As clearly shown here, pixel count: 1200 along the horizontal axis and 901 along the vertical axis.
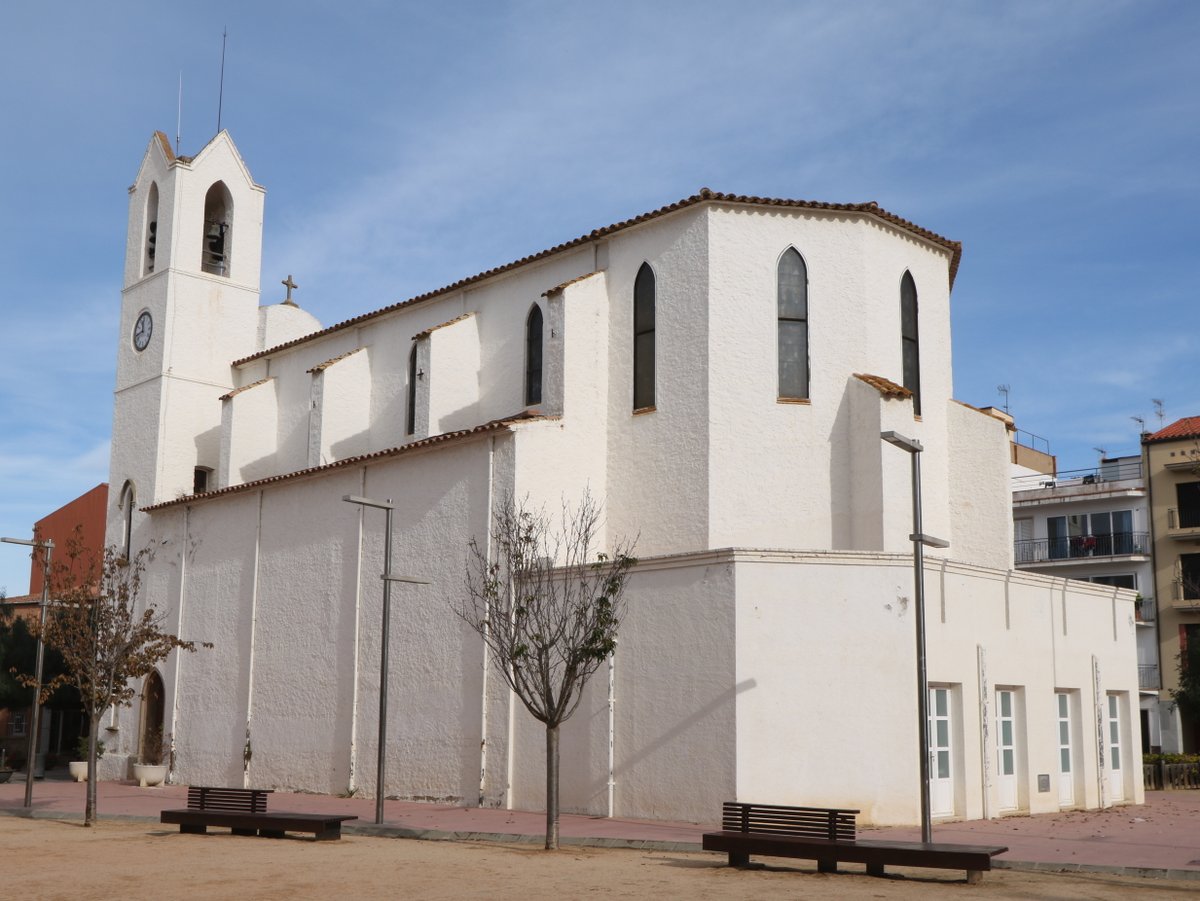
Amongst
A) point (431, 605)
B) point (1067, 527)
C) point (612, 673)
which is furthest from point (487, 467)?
point (1067, 527)

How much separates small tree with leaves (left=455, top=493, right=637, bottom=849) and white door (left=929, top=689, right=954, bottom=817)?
208 inches

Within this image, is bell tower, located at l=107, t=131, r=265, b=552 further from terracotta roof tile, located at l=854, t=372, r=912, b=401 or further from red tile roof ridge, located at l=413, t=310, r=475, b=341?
terracotta roof tile, located at l=854, t=372, r=912, b=401

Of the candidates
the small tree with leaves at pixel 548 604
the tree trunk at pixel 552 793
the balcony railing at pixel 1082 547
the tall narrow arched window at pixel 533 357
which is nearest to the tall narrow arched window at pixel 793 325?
the small tree with leaves at pixel 548 604

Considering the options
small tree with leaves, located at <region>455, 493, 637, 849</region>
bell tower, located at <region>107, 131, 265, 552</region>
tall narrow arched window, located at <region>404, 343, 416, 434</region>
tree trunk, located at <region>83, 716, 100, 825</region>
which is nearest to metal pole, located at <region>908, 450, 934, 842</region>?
small tree with leaves, located at <region>455, 493, 637, 849</region>

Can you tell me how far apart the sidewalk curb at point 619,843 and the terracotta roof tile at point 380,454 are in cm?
744

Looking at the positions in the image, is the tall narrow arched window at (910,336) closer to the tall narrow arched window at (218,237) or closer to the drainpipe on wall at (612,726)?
Result: the drainpipe on wall at (612,726)

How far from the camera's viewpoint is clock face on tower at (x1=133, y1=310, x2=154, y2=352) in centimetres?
3491

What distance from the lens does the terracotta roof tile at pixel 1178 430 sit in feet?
162

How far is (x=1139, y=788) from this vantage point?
24812mm

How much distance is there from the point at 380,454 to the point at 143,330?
42.9 ft

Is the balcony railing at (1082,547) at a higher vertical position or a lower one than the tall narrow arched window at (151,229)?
lower

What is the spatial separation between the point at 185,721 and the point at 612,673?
14.2 m

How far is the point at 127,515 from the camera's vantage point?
3447 cm

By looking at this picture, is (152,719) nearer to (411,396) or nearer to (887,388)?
(411,396)
